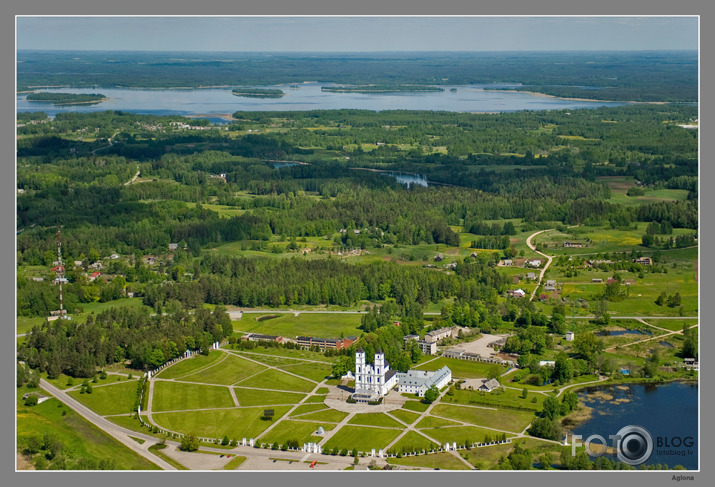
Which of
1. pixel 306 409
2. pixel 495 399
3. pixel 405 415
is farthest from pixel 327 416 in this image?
pixel 495 399

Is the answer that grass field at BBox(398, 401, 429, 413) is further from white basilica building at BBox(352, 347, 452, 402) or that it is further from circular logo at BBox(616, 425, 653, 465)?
circular logo at BBox(616, 425, 653, 465)

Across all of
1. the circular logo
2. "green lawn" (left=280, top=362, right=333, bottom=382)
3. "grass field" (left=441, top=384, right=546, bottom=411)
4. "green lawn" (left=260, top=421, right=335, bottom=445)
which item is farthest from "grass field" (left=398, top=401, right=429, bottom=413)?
the circular logo

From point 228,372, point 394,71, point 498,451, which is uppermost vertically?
point 394,71

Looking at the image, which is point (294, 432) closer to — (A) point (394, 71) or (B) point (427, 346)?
(B) point (427, 346)

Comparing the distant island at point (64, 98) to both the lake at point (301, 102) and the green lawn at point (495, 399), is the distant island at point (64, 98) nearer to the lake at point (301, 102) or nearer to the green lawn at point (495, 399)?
the lake at point (301, 102)

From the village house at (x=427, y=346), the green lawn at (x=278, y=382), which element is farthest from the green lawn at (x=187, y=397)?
the village house at (x=427, y=346)

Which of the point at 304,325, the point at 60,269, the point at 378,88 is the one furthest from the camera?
the point at 378,88
